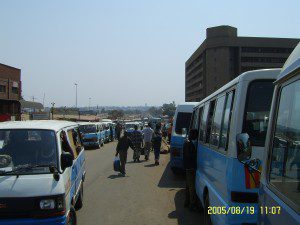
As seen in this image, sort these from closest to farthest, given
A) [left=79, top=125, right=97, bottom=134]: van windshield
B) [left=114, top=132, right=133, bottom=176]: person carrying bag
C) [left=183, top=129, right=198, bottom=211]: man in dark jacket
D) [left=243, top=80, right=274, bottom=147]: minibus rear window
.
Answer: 1. [left=243, top=80, right=274, bottom=147]: minibus rear window
2. [left=183, top=129, right=198, bottom=211]: man in dark jacket
3. [left=114, top=132, right=133, bottom=176]: person carrying bag
4. [left=79, top=125, right=97, bottom=134]: van windshield

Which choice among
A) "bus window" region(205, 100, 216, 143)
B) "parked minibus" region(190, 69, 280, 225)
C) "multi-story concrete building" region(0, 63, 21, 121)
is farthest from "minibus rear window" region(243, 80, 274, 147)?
"multi-story concrete building" region(0, 63, 21, 121)

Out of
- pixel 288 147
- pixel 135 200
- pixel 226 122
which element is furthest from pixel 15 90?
pixel 288 147

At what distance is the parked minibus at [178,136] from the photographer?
47.4 feet

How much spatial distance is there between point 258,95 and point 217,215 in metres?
1.61

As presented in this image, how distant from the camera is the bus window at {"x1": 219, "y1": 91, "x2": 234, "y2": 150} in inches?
206

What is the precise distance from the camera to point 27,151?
6.28 metres

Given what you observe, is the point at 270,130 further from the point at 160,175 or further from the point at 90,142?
the point at 90,142

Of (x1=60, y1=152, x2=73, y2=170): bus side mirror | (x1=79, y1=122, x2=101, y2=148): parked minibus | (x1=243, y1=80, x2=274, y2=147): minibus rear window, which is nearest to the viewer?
(x1=243, y1=80, x2=274, y2=147): minibus rear window

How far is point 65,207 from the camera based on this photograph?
18.5ft

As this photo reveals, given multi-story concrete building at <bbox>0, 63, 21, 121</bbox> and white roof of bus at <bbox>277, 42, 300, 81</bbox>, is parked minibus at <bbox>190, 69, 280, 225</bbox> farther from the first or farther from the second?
multi-story concrete building at <bbox>0, 63, 21, 121</bbox>

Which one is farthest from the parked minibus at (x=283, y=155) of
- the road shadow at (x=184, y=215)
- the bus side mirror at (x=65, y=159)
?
the road shadow at (x=184, y=215)

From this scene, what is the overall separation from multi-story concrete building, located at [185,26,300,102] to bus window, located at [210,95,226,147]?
118 m

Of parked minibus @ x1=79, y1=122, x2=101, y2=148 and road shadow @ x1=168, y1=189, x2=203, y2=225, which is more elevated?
road shadow @ x1=168, y1=189, x2=203, y2=225

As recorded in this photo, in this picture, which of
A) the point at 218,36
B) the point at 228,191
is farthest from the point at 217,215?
the point at 218,36
